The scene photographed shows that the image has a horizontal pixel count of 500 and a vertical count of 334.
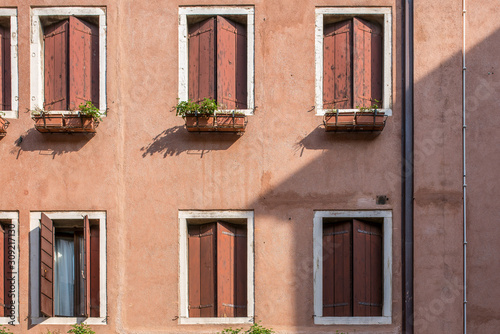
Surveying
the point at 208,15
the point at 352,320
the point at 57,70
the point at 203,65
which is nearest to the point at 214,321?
the point at 352,320

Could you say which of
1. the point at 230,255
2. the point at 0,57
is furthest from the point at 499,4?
the point at 0,57

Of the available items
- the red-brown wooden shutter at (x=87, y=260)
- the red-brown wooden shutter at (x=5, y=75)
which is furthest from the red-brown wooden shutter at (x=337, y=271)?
the red-brown wooden shutter at (x=5, y=75)

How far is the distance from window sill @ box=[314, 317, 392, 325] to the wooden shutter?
114 cm

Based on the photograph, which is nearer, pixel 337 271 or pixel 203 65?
pixel 337 271

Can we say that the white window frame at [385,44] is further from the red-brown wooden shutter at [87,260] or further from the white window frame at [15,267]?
the white window frame at [15,267]

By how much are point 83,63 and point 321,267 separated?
470cm

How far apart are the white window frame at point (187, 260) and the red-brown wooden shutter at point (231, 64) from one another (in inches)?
64.4

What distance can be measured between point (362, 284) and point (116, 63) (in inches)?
194

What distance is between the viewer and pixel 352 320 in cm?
791

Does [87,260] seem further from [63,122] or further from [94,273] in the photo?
[63,122]

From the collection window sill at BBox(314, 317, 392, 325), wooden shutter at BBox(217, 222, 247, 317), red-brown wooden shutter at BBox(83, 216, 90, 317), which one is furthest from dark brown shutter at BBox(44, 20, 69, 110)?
window sill at BBox(314, 317, 392, 325)

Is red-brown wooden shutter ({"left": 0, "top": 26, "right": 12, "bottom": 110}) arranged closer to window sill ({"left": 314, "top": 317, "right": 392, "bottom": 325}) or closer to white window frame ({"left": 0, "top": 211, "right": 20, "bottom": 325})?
white window frame ({"left": 0, "top": 211, "right": 20, "bottom": 325})

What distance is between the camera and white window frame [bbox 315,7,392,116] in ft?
26.6

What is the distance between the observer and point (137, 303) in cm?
794
